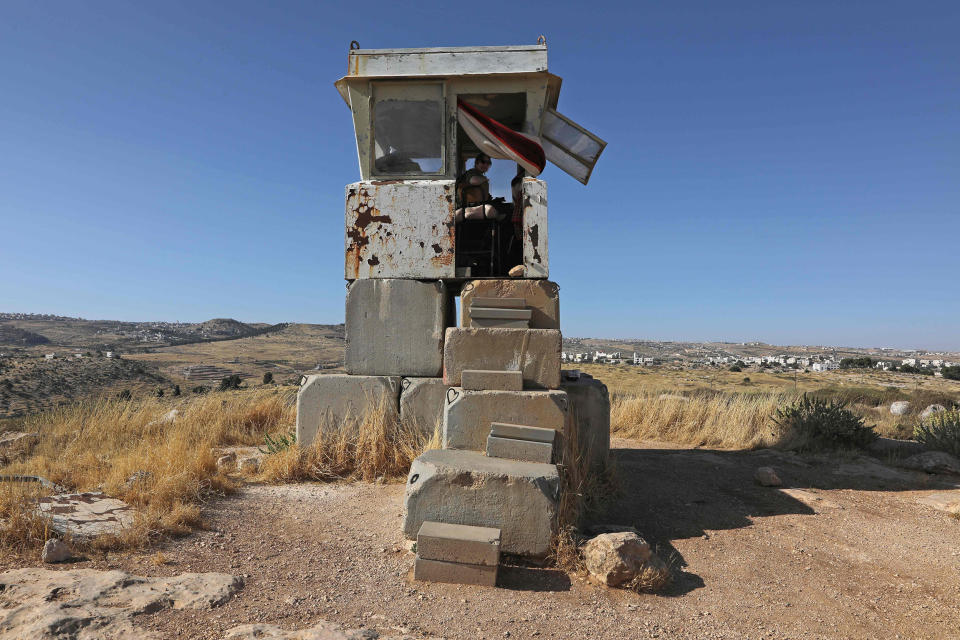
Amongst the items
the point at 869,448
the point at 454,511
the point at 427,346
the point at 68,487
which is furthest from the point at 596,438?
the point at 68,487

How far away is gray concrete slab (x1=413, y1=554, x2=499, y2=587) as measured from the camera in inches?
125

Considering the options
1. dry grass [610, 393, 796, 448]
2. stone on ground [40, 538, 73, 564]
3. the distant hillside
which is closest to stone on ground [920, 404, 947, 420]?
dry grass [610, 393, 796, 448]

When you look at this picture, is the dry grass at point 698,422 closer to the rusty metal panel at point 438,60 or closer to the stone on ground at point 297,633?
the rusty metal panel at point 438,60

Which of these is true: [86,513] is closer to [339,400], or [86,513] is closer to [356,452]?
[356,452]

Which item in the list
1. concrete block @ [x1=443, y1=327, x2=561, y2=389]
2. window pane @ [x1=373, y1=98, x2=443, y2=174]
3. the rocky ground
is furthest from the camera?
window pane @ [x1=373, y1=98, x2=443, y2=174]

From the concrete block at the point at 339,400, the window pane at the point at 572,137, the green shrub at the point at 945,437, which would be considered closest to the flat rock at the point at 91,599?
the concrete block at the point at 339,400

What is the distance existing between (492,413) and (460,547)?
4.72ft

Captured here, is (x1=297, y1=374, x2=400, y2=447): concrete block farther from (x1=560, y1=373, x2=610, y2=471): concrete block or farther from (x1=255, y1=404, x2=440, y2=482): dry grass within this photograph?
(x1=560, y1=373, x2=610, y2=471): concrete block

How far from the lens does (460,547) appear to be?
3.21 m

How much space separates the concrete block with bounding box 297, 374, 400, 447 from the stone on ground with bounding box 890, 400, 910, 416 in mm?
12056

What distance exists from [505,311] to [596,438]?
5.64ft

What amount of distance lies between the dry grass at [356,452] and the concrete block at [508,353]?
875 mm

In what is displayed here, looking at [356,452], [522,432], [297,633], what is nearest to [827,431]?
[522,432]

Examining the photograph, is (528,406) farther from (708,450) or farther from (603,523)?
(708,450)
